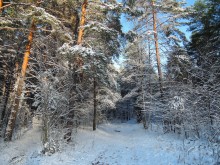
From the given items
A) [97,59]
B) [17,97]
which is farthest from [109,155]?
[17,97]

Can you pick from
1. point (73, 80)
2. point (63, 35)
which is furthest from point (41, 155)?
point (63, 35)

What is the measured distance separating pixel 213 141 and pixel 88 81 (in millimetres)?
11131

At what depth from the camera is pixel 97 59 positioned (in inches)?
442

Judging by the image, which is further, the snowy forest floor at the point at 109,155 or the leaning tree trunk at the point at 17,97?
the leaning tree trunk at the point at 17,97

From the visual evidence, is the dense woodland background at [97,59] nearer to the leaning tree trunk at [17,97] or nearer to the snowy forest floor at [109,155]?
the leaning tree trunk at [17,97]

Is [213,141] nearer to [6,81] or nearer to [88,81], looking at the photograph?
[88,81]

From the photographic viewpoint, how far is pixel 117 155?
937 cm

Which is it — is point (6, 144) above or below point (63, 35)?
below

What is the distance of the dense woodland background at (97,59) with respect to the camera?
8211mm

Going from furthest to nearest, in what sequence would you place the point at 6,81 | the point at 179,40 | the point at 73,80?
1. the point at 6,81
2. the point at 179,40
3. the point at 73,80

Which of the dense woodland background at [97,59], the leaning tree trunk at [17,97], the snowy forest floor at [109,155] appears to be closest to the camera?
the snowy forest floor at [109,155]

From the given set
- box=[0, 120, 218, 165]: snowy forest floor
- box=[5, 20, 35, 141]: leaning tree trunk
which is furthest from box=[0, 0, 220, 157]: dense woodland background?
box=[0, 120, 218, 165]: snowy forest floor

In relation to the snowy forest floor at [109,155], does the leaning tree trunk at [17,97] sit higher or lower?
higher

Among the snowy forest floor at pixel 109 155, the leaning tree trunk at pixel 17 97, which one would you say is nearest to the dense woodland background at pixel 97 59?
the leaning tree trunk at pixel 17 97
